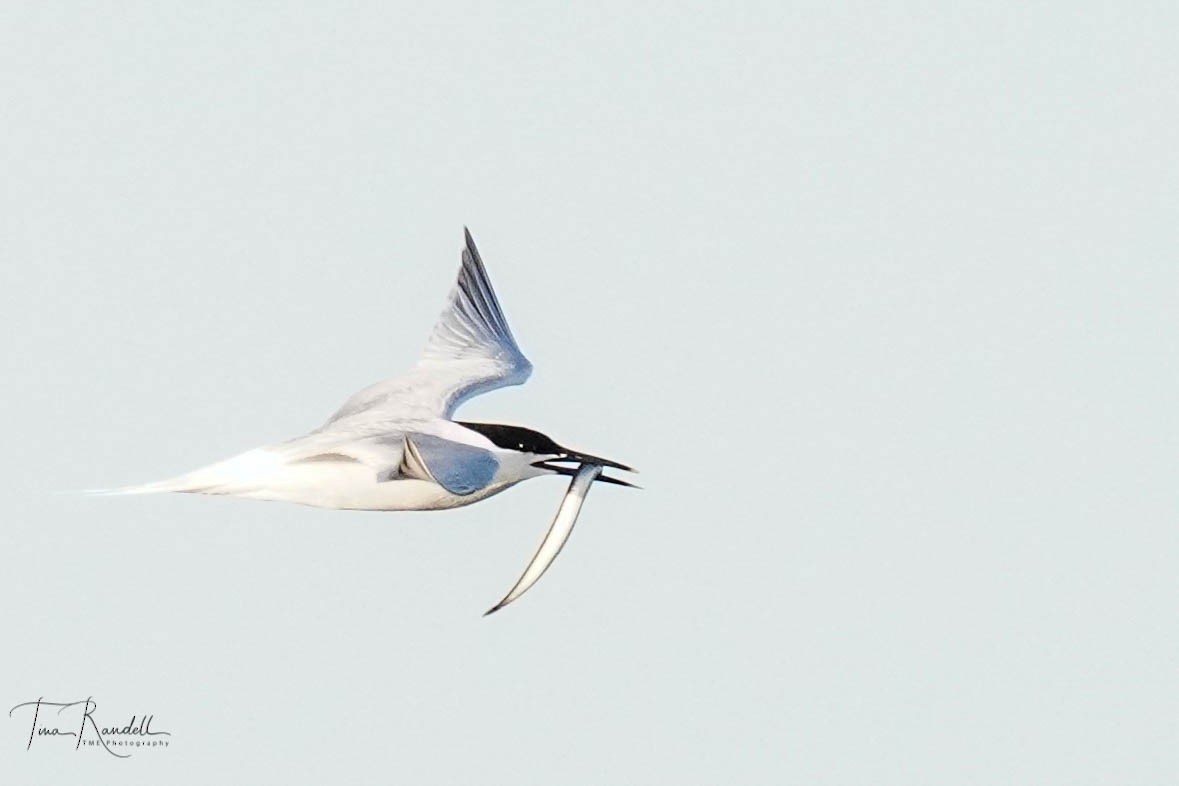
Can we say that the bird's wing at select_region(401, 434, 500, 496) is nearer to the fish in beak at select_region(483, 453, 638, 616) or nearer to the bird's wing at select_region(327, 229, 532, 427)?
the fish in beak at select_region(483, 453, 638, 616)

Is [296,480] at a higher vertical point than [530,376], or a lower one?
lower

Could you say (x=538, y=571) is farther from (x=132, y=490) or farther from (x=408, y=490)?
(x=132, y=490)

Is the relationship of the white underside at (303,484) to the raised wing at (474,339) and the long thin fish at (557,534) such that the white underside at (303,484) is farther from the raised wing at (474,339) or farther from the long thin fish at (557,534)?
the raised wing at (474,339)

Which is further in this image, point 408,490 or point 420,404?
point 420,404

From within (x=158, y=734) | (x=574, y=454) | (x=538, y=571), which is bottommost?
(x=158, y=734)

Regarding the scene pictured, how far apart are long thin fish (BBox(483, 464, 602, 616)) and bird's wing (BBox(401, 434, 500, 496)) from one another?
1.61 ft

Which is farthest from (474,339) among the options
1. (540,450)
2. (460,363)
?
(540,450)

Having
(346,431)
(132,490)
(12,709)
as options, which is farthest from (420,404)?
(12,709)

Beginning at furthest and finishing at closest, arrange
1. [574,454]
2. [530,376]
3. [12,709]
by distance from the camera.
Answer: [530,376]
[574,454]
[12,709]

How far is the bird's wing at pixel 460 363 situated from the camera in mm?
12961

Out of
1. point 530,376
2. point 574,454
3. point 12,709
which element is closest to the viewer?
point 12,709

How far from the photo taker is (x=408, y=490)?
1197 centimetres

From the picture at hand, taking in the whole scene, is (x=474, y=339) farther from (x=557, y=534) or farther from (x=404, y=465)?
(x=557, y=534)

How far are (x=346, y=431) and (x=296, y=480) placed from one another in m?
0.43
